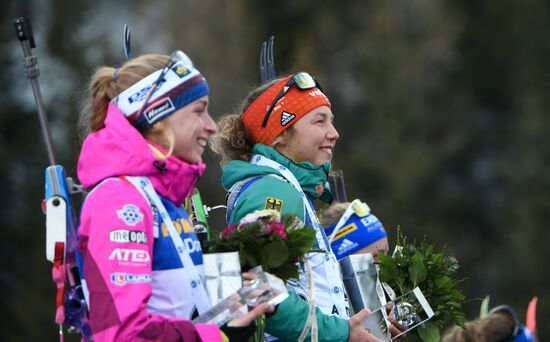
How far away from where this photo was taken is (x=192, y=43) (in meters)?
32.8

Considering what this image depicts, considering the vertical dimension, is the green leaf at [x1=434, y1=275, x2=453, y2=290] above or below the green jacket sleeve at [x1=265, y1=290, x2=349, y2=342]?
below

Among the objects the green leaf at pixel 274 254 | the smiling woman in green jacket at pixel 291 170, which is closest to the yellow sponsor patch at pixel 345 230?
the smiling woman in green jacket at pixel 291 170

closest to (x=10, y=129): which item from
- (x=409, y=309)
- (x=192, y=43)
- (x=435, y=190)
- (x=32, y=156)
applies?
(x=32, y=156)

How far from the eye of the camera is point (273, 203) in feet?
19.5

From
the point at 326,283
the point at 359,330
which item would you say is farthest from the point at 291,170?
the point at 359,330

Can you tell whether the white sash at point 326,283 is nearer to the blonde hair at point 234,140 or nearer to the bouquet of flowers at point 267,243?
the bouquet of flowers at point 267,243

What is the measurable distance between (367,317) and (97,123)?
68.2 inches

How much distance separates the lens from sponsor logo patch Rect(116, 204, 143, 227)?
15.6 ft

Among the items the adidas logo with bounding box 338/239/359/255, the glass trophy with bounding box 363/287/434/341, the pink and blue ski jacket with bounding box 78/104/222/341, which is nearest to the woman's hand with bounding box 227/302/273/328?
the pink and blue ski jacket with bounding box 78/104/222/341

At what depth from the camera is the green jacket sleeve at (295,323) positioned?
18.2 ft

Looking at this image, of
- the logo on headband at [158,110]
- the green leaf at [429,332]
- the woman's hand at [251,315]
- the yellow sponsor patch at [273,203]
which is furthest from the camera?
the green leaf at [429,332]

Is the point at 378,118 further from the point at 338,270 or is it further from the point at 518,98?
the point at 338,270

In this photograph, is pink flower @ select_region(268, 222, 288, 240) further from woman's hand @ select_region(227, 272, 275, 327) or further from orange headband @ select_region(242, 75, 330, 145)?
orange headband @ select_region(242, 75, 330, 145)

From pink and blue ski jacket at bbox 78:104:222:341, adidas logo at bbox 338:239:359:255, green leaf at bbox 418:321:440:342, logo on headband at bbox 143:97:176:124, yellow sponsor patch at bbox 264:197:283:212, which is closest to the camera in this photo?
pink and blue ski jacket at bbox 78:104:222:341
